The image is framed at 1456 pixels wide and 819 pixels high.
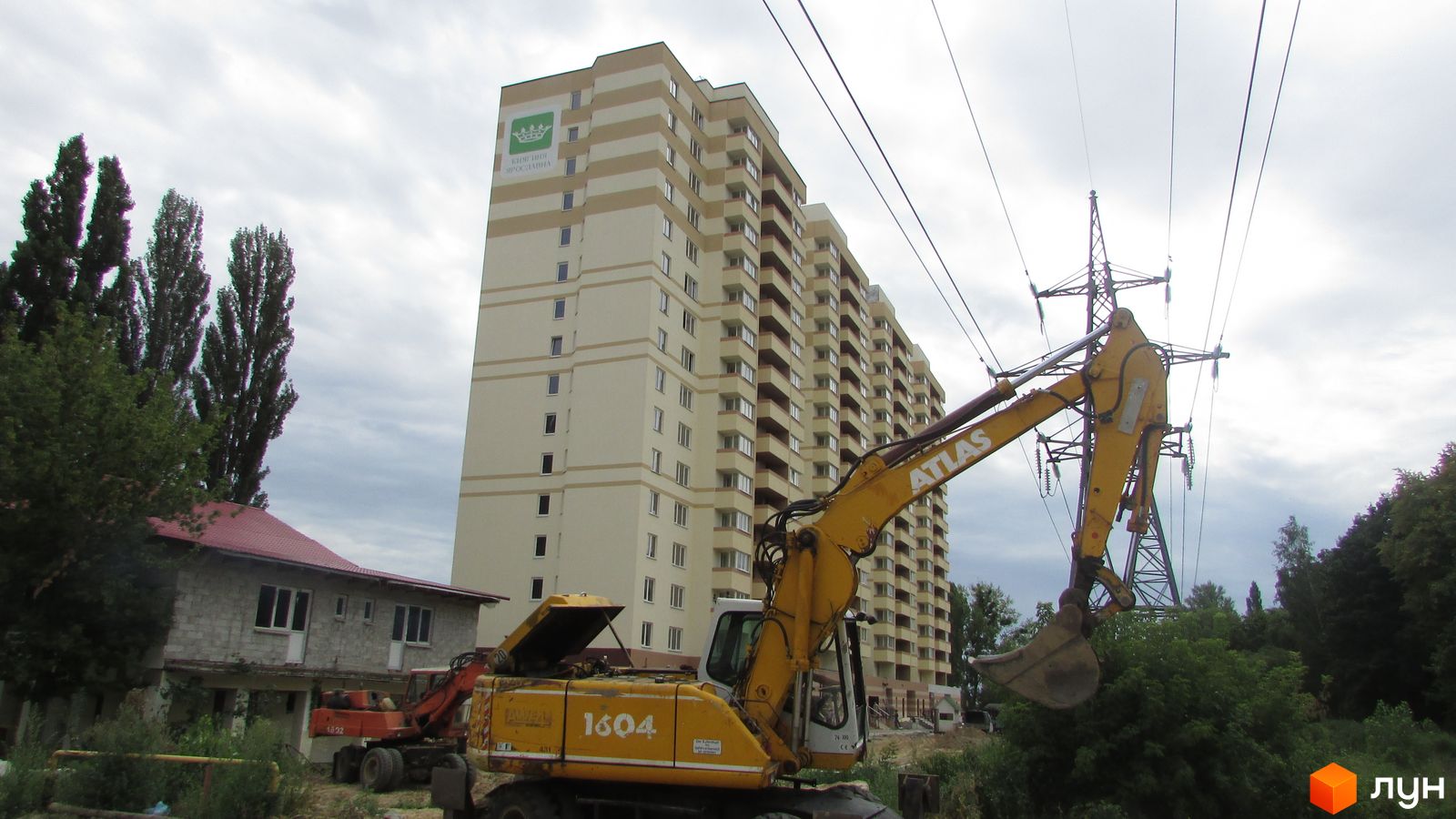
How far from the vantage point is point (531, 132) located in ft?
187

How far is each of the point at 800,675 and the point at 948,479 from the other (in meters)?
2.85

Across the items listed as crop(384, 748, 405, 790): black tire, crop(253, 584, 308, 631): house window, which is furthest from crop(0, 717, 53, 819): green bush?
crop(253, 584, 308, 631): house window

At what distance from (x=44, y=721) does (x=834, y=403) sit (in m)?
57.1

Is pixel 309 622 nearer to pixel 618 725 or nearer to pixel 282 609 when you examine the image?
pixel 282 609

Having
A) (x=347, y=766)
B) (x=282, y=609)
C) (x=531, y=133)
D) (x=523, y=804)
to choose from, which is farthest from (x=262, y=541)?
(x=531, y=133)

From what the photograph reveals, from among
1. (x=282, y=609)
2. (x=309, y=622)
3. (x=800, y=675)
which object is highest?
(x=282, y=609)

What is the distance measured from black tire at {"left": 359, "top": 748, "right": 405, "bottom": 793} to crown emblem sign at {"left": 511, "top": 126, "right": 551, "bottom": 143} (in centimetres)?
4250

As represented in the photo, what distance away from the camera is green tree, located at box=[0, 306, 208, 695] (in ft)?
71.5

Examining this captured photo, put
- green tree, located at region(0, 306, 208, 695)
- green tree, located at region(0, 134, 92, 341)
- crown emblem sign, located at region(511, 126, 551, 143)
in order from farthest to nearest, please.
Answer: crown emblem sign, located at region(511, 126, 551, 143) < green tree, located at region(0, 134, 92, 341) < green tree, located at region(0, 306, 208, 695)

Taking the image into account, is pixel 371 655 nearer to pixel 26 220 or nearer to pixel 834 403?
pixel 26 220

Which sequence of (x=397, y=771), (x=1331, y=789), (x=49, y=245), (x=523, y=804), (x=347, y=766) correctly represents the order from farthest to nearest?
(x=49, y=245) → (x=347, y=766) → (x=397, y=771) → (x=1331, y=789) → (x=523, y=804)

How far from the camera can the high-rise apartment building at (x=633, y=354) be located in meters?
48.9

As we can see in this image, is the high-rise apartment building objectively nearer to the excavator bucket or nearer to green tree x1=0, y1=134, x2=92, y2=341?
green tree x1=0, y1=134, x2=92, y2=341

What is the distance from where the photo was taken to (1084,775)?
15.3 meters
